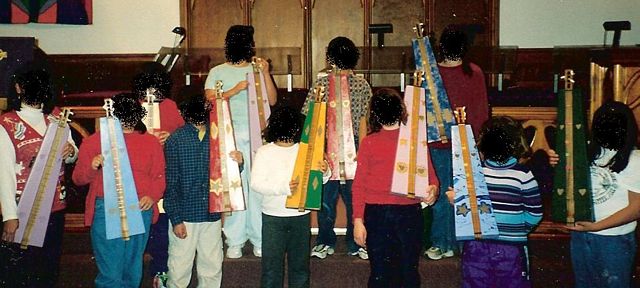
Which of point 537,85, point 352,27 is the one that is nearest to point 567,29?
point 537,85

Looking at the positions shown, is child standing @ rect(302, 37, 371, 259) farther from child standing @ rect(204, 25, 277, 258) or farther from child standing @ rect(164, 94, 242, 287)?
child standing @ rect(164, 94, 242, 287)

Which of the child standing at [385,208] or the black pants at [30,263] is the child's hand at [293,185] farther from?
the black pants at [30,263]

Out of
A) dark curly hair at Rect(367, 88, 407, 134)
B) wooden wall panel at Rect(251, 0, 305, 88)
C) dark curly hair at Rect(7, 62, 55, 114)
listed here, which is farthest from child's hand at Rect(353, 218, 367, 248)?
wooden wall panel at Rect(251, 0, 305, 88)

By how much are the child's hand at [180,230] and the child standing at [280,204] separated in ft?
1.41

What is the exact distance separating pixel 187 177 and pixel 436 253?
1490 millimetres

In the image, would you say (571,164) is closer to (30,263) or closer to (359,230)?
(359,230)

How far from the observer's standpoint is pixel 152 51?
7434 mm

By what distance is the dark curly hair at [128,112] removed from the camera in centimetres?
331

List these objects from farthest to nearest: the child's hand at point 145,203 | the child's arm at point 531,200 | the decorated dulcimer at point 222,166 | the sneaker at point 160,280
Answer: the sneaker at point 160,280
the decorated dulcimer at point 222,166
the child's hand at point 145,203
the child's arm at point 531,200

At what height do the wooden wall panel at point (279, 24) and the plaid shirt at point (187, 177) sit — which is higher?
the wooden wall panel at point (279, 24)

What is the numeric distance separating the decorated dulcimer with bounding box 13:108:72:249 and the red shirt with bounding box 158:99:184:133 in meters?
0.56

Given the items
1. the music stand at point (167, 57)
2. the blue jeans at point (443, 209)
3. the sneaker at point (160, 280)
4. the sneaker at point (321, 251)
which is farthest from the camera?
the music stand at point (167, 57)

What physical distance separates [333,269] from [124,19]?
4.70 metres

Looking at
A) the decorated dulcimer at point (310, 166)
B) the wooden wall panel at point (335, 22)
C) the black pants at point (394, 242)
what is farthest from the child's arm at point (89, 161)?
the wooden wall panel at point (335, 22)
